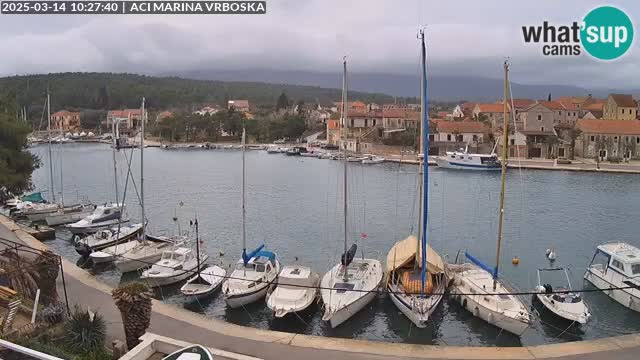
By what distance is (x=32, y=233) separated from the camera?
113 ft

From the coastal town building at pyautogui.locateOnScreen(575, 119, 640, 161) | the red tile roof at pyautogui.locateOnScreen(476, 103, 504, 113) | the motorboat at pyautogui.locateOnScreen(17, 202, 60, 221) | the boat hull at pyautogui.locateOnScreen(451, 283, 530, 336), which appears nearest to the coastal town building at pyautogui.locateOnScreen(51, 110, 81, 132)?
the red tile roof at pyautogui.locateOnScreen(476, 103, 504, 113)

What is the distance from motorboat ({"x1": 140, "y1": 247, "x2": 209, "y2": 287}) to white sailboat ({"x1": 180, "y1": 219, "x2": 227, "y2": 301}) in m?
0.68

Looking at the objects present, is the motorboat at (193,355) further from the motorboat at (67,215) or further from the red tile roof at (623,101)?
the red tile roof at (623,101)

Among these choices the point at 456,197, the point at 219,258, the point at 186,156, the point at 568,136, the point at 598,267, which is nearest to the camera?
the point at 598,267

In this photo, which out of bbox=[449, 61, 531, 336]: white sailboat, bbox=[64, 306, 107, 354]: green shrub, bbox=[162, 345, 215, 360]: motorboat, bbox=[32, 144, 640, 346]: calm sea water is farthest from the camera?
bbox=[32, 144, 640, 346]: calm sea water

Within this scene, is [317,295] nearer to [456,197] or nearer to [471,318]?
[471,318]

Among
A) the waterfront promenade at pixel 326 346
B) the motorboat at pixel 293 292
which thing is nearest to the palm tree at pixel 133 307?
the waterfront promenade at pixel 326 346

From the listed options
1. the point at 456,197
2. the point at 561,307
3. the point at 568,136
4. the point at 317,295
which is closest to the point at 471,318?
the point at 561,307

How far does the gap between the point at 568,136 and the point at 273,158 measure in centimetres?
5034

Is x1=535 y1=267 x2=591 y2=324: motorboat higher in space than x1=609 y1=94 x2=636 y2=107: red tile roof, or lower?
lower

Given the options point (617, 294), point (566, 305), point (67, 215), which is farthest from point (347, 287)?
point (67, 215)

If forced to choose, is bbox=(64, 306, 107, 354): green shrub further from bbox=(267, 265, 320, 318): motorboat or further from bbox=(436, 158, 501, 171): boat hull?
bbox=(436, 158, 501, 171): boat hull

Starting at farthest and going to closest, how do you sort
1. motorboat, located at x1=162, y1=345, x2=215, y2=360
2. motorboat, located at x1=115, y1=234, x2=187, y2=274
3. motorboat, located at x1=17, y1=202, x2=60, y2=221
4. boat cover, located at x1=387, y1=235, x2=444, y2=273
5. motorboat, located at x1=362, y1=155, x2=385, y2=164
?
motorboat, located at x1=362, y1=155, x2=385, y2=164, motorboat, located at x1=17, y1=202, x2=60, y2=221, motorboat, located at x1=115, y1=234, x2=187, y2=274, boat cover, located at x1=387, y1=235, x2=444, y2=273, motorboat, located at x1=162, y1=345, x2=215, y2=360

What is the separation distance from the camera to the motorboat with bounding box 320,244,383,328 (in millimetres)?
20719
